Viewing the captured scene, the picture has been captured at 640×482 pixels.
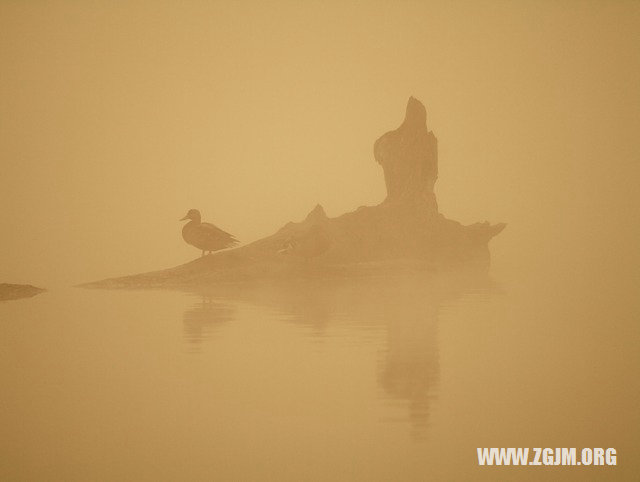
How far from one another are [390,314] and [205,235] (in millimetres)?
13806

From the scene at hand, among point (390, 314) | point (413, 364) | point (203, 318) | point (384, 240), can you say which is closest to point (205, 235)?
point (384, 240)

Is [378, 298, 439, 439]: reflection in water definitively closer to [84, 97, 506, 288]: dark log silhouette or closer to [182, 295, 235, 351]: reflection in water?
[182, 295, 235, 351]: reflection in water

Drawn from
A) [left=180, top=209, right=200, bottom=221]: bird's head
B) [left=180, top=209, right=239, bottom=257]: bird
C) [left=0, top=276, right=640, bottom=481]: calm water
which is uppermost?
[left=180, top=209, right=200, bottom=221]: bird's head

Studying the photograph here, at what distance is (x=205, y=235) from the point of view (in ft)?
107

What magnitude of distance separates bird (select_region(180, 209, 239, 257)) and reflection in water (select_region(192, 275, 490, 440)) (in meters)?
4.28

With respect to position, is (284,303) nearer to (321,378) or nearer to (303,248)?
(303,248)

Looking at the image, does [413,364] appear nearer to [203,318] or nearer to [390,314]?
[390,314]

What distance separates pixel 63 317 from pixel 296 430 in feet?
43.4

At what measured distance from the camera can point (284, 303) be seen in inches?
957

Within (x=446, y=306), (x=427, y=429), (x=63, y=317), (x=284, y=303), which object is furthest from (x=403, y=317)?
(x=63, y=317)

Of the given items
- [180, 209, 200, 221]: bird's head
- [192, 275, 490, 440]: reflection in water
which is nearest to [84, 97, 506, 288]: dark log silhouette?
[192, 275, 490, 440]: reflection in water

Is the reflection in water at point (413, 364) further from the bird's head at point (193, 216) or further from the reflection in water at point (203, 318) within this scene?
the bird's head at point (193, 216)

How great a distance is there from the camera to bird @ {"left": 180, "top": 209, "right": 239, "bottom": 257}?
1282 inches

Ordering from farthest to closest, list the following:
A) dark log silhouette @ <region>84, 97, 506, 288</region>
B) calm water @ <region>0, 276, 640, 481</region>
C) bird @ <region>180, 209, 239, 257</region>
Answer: bird @ <region>180, 209, 239, 257</region> → dark log silhouette @ <region>84, 97, 506, 288</region> → calm water @ <region>0, 276, 640, 481</region>
